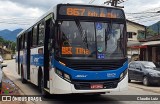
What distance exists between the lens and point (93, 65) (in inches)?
416

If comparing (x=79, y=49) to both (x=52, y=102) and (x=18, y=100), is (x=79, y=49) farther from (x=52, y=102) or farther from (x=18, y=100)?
(x=18, y=100)

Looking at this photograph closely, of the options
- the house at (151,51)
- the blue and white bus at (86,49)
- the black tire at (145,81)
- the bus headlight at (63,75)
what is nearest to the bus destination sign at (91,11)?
the blue and white bus at (86,49)

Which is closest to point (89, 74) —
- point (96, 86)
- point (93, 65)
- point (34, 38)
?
point (93, 65)

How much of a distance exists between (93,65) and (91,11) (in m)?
1.86

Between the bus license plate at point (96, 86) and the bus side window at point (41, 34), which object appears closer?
the bus license plate at point (96, 86)

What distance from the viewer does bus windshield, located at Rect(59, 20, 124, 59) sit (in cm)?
1051

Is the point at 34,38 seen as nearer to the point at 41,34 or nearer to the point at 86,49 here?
the point at 41,34

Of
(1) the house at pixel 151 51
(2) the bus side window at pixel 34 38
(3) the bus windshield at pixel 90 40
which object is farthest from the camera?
(1) the house at pixel 151 51

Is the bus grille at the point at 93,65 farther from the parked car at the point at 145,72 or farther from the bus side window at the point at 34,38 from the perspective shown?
the parked car at the point at 145,72

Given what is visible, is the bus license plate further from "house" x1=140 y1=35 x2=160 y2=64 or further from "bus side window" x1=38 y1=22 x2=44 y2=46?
"house" x1=140 y1=35 x2=160 y2=64

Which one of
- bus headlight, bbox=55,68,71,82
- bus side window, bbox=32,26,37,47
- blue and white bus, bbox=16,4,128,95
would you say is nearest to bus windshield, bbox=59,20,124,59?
blue and white bus, bbox=16,4,128,95

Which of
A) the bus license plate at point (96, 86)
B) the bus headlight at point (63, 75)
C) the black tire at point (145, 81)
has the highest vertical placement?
the bus headlight at point (63, 75)

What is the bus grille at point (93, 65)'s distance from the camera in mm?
10414

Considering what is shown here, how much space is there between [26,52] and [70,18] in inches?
280
